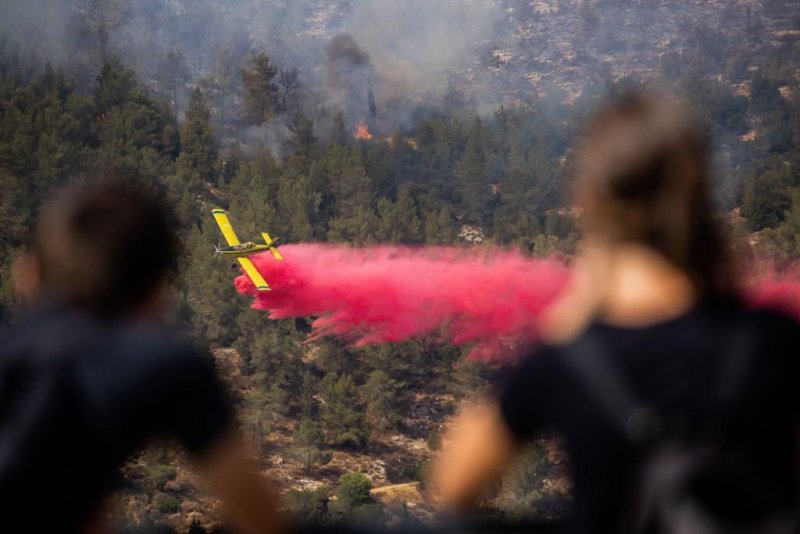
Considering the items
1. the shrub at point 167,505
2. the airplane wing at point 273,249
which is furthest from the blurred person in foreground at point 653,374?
the shrub at point 167,505

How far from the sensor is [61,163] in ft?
207

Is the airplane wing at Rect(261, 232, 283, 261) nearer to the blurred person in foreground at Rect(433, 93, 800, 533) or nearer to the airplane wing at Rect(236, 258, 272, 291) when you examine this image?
the airplane wing at Rect(236, 258, 272, 291)

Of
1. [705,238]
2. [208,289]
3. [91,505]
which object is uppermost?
[705,238]

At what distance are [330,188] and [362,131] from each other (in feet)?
63.8

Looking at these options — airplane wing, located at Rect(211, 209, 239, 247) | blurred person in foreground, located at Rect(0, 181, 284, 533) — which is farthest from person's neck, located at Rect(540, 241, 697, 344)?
airplane wing, located at Rect(211, 209, 239, 247)

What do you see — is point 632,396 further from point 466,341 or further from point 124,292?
point 466,341

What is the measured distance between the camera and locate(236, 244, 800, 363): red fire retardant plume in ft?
149

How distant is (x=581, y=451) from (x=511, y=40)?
10662cm

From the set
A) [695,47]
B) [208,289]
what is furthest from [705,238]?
[695,47]

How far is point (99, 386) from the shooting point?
8.55 feet

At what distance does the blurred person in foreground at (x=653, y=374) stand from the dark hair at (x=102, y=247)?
90 cm

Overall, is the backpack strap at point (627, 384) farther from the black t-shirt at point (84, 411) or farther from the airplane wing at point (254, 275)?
the airplane wing at point (254, 275)

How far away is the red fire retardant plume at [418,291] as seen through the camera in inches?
1794

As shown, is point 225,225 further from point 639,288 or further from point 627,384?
point 627,384
